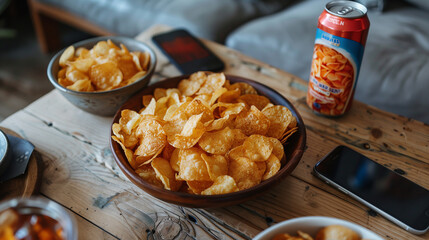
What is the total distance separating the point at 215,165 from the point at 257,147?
0.31ft

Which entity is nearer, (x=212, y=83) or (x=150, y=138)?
(x=150, y=138)

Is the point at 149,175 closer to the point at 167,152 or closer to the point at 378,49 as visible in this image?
the point at 167,152

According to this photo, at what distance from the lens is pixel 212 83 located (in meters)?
0.90

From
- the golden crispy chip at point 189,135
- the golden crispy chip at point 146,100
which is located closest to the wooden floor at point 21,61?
the golden crispy chip at point 146,100

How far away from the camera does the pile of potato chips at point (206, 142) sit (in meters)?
0.68

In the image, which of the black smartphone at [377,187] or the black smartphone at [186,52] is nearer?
the black smartphone at [377,187]

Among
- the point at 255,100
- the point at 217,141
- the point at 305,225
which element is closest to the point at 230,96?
the point at 255,100

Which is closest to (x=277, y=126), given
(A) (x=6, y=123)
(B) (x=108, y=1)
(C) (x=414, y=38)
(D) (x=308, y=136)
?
(D) (x=308, y=136)

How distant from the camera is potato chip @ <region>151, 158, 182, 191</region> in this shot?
2.22 feet

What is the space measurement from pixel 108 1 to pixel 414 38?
5.30ft

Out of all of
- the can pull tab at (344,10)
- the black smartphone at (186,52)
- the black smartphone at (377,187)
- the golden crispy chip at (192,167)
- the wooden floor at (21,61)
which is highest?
the can pull tab at (344,10)

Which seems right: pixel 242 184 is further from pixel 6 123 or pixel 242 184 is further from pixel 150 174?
pixel 6 123

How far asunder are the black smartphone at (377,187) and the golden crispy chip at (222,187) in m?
0.26

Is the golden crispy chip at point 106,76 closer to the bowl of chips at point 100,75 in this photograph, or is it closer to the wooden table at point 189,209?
the bowl of chips at point 100,75
